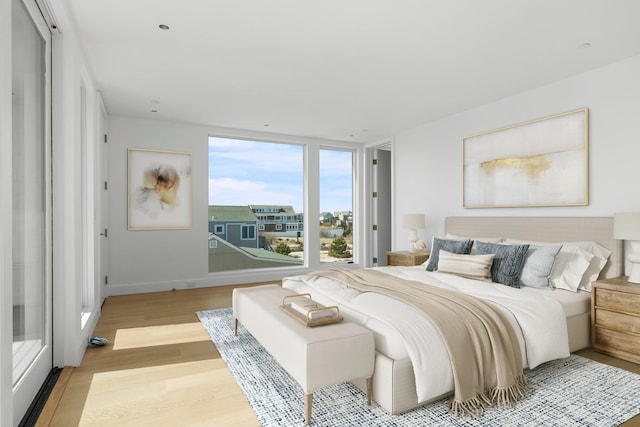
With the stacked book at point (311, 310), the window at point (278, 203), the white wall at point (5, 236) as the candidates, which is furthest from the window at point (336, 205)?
the white wall at point (5, 236)

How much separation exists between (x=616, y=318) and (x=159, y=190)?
5579 millimetres

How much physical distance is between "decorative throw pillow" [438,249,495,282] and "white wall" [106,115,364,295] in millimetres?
3465

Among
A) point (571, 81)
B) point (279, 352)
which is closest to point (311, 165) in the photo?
point (571, 81)

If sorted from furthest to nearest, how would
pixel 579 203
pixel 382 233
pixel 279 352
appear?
pixel 382 233, pixel 579 203, pixel 279 352

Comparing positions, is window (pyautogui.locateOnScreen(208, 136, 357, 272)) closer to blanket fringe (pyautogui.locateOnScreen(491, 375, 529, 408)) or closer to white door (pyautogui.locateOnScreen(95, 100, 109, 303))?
white door (pyautogui.locateOnScreen(95, 100, 109, 303))

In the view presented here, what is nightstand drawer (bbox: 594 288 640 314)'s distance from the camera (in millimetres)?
2730

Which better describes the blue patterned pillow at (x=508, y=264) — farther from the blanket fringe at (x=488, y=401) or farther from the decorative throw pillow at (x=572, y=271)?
the blanket fringe at (x=488, y=401)

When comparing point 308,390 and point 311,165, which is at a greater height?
point 311,165

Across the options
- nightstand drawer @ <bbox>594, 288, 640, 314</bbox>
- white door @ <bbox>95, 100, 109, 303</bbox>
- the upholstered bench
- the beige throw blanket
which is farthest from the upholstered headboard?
white door @ <bbox>95, 100, 109, 303</bbox>

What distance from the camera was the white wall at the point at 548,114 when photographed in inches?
129

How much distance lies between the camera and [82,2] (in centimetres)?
250

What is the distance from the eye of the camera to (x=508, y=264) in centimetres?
337

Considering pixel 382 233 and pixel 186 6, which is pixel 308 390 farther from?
pixel 382 233

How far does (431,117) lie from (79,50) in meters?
4.27
